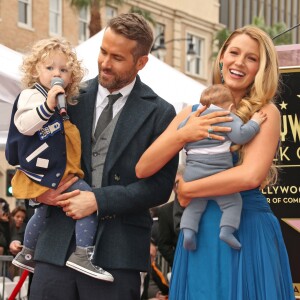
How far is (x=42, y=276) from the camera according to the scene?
443 cm

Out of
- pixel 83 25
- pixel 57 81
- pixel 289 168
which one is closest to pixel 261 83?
pixel 57 81

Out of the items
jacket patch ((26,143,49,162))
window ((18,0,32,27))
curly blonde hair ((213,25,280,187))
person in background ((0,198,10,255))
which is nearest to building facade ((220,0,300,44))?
window ((18,0,32,27))

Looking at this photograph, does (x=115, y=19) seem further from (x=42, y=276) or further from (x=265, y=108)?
(x=42, y=276)

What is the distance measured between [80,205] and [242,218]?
30.2 inches

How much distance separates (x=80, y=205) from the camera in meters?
4.33

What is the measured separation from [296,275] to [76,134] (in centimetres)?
261

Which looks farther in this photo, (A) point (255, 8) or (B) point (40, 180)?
(A) point (255, 8)

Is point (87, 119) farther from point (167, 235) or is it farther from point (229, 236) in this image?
point (167, 235)

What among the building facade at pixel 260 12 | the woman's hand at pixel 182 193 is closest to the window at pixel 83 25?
the building facade at pixel 260 12

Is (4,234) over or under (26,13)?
under

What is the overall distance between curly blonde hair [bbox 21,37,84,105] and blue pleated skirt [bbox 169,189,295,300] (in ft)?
2.99

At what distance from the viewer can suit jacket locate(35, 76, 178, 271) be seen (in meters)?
4.38

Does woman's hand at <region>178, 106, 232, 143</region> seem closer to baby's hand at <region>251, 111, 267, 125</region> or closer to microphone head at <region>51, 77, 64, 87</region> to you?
baby's hand at <region>251, 111, 267, 125</region>

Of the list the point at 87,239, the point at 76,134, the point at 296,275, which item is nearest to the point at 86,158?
the point at 76,134
